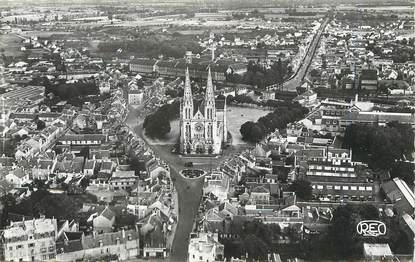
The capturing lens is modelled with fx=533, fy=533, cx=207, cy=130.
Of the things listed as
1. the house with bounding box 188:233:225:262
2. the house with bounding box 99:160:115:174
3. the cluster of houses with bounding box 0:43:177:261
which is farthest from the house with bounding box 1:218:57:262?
the house with bounding box 99:160:115:174

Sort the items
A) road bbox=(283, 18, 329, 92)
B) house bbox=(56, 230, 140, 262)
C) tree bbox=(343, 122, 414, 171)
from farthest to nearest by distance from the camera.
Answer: road bbox=(283, 18, 329, 92) < tree bbox=(343, 122, 414, 171) < house bbox=(56, 230, 140, 262)

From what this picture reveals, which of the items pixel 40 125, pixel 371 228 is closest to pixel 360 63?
pixel 40 125

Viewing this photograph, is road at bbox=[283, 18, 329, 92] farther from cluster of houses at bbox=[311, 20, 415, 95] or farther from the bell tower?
→ the bell tower

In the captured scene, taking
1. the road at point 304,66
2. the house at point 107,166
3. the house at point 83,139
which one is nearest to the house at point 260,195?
the house at point 107,166

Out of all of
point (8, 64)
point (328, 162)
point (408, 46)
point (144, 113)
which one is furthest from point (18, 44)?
point (408, 46)

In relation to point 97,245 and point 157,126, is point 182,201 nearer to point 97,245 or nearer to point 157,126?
point 97,245

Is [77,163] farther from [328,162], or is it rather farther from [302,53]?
[302,53]
